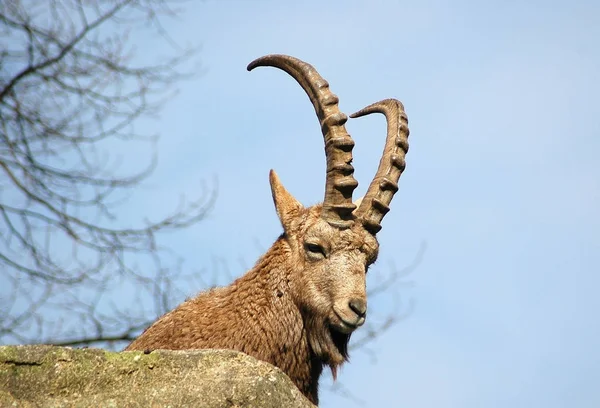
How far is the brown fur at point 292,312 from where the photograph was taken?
9.11 metres

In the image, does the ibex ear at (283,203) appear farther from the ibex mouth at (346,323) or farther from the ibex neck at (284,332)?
the ibex mouth at (346,323)

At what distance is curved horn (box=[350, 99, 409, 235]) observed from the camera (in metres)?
9.82

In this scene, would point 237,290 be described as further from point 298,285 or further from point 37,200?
point 37,200

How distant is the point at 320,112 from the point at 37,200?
6.29 metres

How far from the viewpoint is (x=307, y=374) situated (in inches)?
366

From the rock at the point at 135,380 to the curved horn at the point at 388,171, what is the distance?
3.25m

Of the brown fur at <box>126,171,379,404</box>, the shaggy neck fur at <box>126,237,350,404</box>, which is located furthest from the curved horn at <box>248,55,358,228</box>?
the shaggy neck fur at <box>126,237,350,404</box>

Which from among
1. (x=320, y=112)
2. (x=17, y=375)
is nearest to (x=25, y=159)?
(x=320, y=112)

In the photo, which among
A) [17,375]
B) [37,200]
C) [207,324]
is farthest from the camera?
[37,200]

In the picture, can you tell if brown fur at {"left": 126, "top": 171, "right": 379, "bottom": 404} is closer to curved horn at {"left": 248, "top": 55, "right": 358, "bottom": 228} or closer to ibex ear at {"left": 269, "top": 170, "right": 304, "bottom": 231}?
curved horn at {"left": 248, "top": 55, "right": 358, "bottom": 228}

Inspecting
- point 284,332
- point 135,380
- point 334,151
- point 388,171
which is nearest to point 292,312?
point 284,332

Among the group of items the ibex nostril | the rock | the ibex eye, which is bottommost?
the rock

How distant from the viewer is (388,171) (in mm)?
10047

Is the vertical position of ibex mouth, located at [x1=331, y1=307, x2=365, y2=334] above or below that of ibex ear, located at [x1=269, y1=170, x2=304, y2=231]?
below
